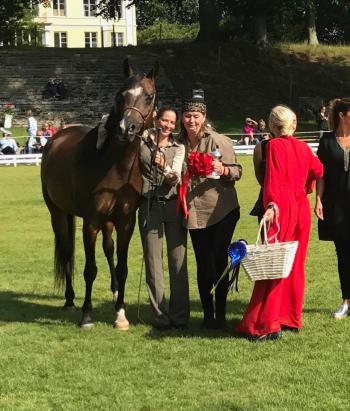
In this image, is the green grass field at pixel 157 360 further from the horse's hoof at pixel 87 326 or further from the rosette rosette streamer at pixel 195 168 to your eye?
the rosette rosette streamer at pixel 195 168

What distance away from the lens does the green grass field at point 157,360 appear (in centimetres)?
509

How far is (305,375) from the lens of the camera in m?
5.51

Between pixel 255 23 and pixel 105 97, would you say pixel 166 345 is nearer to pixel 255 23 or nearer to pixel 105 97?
pixel 105 97

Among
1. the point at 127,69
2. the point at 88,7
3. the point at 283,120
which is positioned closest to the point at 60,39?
the point at 88,7

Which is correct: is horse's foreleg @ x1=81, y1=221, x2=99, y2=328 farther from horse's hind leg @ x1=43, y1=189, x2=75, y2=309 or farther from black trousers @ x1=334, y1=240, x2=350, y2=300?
black trousers @ x1=334, y1=240, x2=350, y2=300

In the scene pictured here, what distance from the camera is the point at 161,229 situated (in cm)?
696

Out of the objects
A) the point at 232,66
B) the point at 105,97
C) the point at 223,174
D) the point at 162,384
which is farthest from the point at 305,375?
the point at 232,66

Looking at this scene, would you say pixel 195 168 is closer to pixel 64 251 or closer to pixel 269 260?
pixel 269 260

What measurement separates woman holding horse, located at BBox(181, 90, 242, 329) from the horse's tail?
7.29 feet

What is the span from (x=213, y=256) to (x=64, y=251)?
7.94 ft

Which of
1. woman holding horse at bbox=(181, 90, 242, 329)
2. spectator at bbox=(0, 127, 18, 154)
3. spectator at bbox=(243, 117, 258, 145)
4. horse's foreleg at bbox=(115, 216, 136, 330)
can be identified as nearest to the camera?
woman holding horse at bbox=(181, 90, 242, 329)

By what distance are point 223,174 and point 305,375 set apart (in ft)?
6.38

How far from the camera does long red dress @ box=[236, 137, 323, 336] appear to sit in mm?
6312

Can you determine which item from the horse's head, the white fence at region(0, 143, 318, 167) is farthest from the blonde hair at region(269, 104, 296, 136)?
the white fence at region(0, 143, 318, 167)
